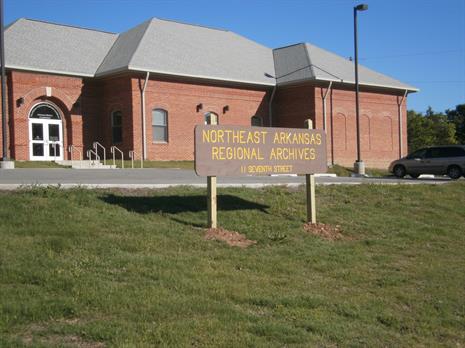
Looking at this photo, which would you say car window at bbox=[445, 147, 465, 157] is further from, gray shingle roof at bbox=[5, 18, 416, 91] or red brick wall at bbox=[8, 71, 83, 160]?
red brick wall at bbox=[8, 71, 83, 160]

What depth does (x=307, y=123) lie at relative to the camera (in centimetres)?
1181

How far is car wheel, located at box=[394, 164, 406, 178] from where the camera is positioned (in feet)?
87.3

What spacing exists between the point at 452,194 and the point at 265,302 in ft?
35.0

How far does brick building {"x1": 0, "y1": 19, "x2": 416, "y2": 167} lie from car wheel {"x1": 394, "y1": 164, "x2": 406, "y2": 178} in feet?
23.5

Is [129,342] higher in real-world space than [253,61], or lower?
lower

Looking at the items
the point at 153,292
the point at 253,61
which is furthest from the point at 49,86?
the point at 153,292

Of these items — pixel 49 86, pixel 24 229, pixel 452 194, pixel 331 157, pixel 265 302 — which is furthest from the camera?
pixel 331 157

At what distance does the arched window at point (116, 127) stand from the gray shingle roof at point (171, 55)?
2.19 metres

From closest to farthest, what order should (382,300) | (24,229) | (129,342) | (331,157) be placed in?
(129,342), (382,300), (24,229), (331,157)

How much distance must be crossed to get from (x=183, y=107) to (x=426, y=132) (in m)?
38.3

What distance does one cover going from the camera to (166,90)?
2981cm

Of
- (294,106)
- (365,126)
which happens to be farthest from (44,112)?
(365,126)

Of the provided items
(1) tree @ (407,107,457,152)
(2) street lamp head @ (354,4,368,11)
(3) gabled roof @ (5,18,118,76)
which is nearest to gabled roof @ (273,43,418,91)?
(2) street lamp head @ (354,4,368,11)

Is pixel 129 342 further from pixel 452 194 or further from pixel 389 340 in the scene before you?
pixel 452 194
